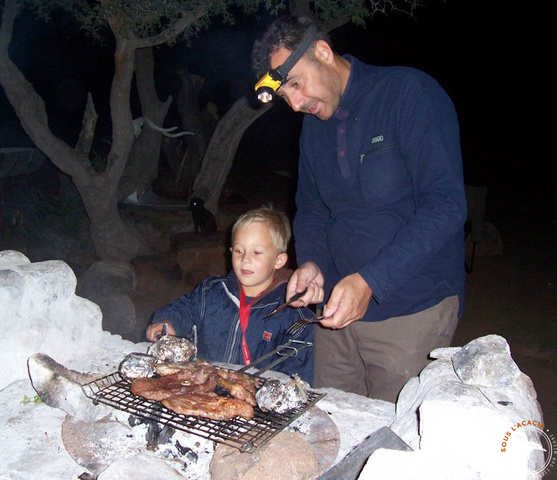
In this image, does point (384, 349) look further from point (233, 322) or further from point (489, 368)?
point (233, 322)

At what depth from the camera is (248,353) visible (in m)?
3.09

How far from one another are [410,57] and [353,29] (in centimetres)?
350

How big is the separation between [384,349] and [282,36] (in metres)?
1.71

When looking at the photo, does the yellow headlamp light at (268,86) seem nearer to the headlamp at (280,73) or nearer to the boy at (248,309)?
the headlamp at (280,73)

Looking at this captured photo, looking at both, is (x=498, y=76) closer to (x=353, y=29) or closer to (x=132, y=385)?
(x=353, y=29)

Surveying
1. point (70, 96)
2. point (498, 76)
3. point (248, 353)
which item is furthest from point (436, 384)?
point (498, 76)

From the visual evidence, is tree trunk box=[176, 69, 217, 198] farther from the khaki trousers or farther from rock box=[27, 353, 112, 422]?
rock box=[27, 353, 112, 422]

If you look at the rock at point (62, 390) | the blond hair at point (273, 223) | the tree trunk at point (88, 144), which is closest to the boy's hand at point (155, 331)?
the rock at point (62, 390)

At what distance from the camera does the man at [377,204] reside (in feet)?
7.67

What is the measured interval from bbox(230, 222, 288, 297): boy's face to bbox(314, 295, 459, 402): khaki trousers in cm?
52

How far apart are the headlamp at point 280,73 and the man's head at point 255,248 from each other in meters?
0.93

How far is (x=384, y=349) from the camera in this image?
2.81 m

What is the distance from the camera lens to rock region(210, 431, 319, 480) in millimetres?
1963

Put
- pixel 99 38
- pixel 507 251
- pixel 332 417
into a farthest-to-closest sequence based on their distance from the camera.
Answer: pixel 507 251, pixel 99 38, pixel 332 417
